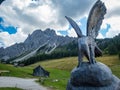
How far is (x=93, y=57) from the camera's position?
640 inches

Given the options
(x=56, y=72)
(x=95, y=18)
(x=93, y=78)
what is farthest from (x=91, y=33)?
(x=56, y=72)

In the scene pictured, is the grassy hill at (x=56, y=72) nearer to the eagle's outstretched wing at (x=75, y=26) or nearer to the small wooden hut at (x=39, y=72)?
the small wooden hut at (x=39, y=72)

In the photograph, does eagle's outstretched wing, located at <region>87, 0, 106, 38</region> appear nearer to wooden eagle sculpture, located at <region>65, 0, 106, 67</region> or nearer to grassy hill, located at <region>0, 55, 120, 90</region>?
wooden eagle sculpture, located at <region>65, 0, 106, 67</region>

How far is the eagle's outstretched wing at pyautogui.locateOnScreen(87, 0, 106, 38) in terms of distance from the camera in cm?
1655

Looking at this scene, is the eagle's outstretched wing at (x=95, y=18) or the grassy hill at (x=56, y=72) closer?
the eagle's outstretched wing at (x=95, y=18)

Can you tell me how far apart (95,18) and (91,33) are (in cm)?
81

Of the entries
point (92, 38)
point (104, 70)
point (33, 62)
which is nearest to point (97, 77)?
point (104, 70)

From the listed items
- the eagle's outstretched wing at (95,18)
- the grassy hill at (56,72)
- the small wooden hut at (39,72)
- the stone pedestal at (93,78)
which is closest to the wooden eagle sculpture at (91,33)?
the eagle's outstretched wing at (95,18)

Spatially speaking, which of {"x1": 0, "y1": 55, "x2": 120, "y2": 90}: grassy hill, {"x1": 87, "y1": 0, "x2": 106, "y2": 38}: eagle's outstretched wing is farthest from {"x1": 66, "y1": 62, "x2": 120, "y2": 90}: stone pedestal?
{"x1": 0, "y1": 55, "x2": 120, "y2": 90}: grassy hill

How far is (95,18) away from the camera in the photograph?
55.4 feet

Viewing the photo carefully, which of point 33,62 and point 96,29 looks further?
point 33,62

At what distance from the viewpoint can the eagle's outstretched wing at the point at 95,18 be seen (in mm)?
16547

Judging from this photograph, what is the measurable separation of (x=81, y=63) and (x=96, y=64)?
0.75 metres

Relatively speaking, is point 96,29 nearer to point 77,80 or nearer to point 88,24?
point 88,24
